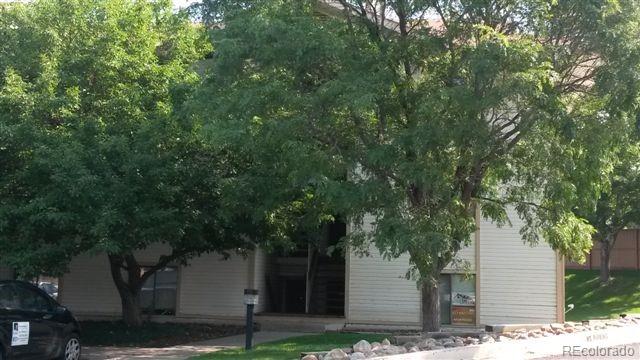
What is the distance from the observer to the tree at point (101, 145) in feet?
45.6

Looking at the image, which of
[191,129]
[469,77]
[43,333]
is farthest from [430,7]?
[43,333]

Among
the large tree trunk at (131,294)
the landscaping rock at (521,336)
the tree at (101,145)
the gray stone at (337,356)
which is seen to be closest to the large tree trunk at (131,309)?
the large tree trunk at (131,294)

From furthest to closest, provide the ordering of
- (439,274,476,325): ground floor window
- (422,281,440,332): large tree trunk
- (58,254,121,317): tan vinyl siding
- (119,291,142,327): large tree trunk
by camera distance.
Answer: (58,254,121,317): tan vinyl siding, (439,274,476,325): ground floor window, (119,291,142,327): large tree trunk, (422,281,440,332): large tree trunk

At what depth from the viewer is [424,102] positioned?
11680mm

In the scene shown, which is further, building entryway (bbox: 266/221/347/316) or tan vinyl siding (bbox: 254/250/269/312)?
building entryway (bbox: 266/221/347/316)

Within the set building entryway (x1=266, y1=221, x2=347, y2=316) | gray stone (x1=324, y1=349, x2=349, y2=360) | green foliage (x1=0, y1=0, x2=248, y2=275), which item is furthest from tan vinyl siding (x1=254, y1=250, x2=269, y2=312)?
gray stone (x1=324, y1=349, x2=349, y2=360)

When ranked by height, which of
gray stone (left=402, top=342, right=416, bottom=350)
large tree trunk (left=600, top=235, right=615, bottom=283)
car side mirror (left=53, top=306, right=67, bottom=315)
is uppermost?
large tree trunk (left=600, top=235, right=615, bottom=283)

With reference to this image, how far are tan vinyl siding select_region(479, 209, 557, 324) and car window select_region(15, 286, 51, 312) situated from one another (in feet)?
39.2

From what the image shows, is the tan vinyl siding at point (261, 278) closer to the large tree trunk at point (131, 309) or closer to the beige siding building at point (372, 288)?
the beige siding building at point (372, 288)

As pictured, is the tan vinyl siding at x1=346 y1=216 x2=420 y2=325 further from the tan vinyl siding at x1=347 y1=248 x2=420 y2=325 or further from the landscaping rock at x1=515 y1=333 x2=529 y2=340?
the landscaping rock at x1=515 y1=333 x2=529 y2=340

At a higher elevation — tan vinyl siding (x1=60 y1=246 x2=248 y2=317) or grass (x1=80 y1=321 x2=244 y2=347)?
tan vinyl siding (x1=60 y1=246 x2=248 y2=317)

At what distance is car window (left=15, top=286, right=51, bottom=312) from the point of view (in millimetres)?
11656
